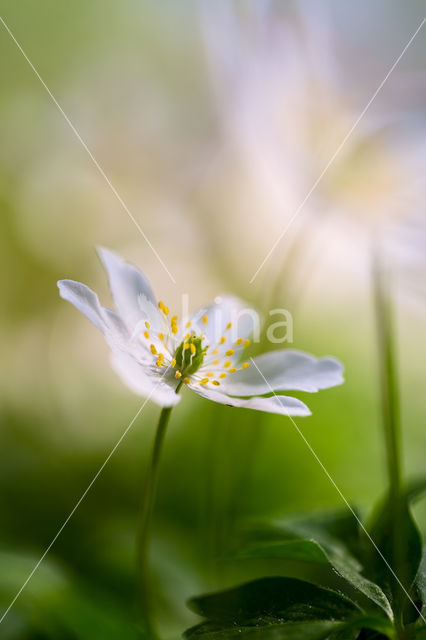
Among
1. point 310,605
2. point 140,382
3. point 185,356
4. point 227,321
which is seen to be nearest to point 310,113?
point 227,321

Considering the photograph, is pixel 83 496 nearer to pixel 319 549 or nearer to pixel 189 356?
pixel 189 356

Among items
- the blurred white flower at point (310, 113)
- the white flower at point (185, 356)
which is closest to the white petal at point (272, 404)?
the white flower at point (185, 356)

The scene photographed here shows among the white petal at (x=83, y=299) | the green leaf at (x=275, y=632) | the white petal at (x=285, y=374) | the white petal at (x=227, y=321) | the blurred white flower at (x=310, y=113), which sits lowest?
the green leaf at (x=275, y=632)

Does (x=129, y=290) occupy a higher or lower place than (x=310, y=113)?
lower

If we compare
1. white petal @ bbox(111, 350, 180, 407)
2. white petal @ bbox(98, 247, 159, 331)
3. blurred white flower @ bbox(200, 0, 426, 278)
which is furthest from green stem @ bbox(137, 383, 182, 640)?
blurred white flower @ bbox(200, 0, 426, 278)

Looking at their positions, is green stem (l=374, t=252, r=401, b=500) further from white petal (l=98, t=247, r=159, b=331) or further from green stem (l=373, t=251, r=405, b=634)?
white petal (l=98, t=247, r=159, b=331)

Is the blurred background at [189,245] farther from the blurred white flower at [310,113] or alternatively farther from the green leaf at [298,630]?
the green leaf at [298,630]

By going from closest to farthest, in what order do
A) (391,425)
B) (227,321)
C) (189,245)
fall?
(391,425) < (227,321) < (189,245)
